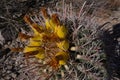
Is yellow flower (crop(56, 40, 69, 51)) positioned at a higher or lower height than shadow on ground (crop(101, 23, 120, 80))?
higher

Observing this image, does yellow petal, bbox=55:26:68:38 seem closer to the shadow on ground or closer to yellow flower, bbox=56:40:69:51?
yellow flower, bbox=56:40:69:51

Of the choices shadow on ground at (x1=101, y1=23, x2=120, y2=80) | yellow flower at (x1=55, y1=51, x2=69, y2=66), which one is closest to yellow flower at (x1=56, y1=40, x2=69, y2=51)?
yellow flower at (x1=55, y1=51, x2=69, y2=66)

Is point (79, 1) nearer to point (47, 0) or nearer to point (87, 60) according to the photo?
point (47, 0)

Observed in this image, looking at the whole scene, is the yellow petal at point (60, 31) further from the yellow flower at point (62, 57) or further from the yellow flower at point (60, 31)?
the yellow flower at point (62, 57)

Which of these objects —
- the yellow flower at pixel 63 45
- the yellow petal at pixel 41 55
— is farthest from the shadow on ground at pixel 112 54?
the yellow petal at pixel 41 55

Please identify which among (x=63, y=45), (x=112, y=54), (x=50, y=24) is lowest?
(x=112, y=54)

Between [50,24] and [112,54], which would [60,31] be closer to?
[50,24]

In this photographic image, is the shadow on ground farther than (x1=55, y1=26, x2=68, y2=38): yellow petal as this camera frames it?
Yes

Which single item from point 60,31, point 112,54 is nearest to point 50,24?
point 60,31
